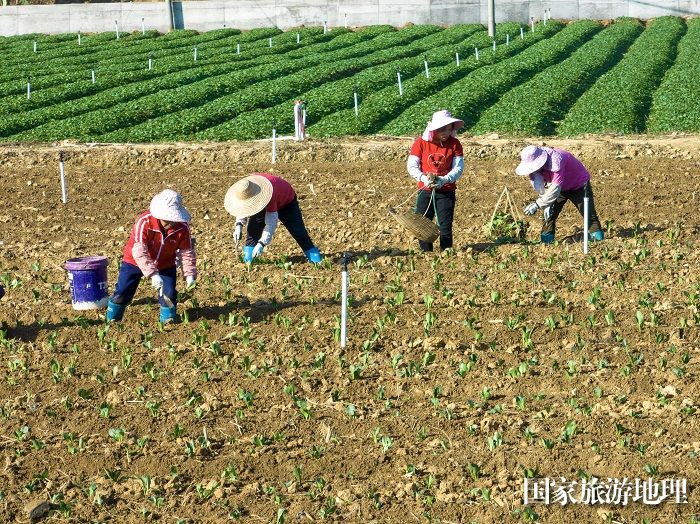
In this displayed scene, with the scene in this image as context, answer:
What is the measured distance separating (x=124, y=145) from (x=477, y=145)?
6491 mm

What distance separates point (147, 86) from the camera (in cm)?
3139

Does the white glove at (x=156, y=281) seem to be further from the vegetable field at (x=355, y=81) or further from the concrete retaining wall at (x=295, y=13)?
the concrete retaining wall at (x=295, y=13)

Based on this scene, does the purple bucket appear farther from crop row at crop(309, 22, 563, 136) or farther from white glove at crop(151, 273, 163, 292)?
crop row at crop(309, 22, 563, 136)

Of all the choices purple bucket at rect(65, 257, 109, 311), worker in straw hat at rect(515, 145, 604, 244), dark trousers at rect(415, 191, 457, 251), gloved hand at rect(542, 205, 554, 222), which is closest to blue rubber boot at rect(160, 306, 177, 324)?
purple bucket at rect(65, 257, 109, 311)

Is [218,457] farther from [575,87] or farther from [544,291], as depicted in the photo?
[575,87]

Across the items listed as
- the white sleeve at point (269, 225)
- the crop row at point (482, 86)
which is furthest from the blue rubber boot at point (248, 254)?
the crop row at point (482, 86)

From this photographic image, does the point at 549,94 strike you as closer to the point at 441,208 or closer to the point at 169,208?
the point at 441,208

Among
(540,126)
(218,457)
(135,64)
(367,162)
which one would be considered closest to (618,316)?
(218,457)

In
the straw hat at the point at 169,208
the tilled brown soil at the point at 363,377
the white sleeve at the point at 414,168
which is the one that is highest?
the straw hat at the point at 169,208

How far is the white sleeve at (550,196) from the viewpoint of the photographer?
38.2 ft

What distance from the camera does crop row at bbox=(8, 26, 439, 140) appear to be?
80.0 feet

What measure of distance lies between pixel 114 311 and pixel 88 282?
1.36 ft

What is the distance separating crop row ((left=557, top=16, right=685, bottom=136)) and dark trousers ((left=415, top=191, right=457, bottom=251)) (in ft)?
33.4

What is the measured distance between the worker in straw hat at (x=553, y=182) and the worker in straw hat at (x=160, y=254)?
11.5ft
